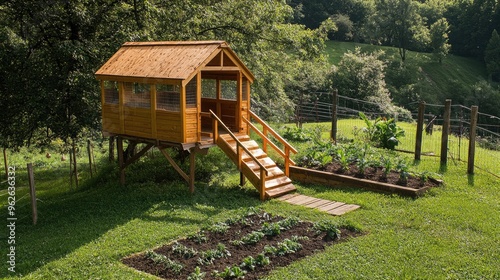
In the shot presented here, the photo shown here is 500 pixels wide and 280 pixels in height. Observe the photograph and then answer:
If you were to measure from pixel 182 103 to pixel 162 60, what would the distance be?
1.67m

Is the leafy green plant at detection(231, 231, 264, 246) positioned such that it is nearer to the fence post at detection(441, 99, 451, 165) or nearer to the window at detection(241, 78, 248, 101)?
the window at detection(241, 78, 248, 101)

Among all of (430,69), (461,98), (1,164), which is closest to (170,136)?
(1,164)

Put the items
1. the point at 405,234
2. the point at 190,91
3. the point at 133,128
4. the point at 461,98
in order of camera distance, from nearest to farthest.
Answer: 1. the point at 405,234
2. the point at 190,91
3. the point at 133,128
4. the point at 461,98

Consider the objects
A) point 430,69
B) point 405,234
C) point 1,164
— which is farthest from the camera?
point 430,69

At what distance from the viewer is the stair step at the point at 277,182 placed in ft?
44.4

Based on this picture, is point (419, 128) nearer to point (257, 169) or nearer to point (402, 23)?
point (257, 169)

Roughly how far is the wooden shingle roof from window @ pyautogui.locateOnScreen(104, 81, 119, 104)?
465 millimetres

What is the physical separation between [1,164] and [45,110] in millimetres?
14251

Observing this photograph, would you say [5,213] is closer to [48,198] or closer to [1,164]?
[48,198]

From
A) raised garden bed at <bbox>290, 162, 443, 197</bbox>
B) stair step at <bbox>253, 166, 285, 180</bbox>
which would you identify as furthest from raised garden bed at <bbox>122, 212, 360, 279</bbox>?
raised garden bed at <bbox>290, 162, 443, 197</bbox>

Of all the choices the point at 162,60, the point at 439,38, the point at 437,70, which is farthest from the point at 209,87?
the point at 439,38

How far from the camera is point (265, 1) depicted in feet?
65.7

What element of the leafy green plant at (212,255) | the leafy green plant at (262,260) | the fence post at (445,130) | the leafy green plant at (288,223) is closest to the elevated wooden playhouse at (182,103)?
the leafy green plant at (288,223)

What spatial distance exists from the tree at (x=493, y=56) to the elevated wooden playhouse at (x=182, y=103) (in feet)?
179
